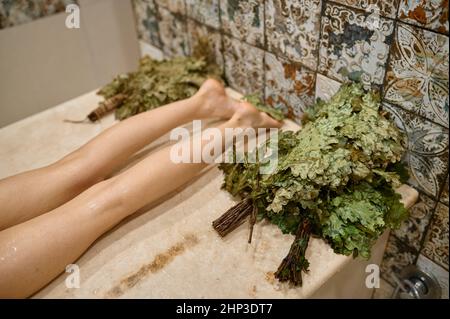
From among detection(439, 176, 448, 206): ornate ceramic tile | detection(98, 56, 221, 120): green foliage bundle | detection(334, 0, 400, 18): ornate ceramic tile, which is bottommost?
detection(439, 176, 448, 206): ornate ceramic tile

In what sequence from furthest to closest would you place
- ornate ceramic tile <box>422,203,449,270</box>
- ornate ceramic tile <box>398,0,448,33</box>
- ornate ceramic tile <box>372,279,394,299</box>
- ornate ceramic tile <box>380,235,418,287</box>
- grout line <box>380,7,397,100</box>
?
ornate ceramic tile <box>372,279,394,299</box>, ornate ceramic tile <box>380,235,418,287</box>, ornate ceramic tile <box>422,203,449,270</box>, grout line <box>380,7,397,100</box>, ornate ceramic tile <box>398,0,448,33</box>

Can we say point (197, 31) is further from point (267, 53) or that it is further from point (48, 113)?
point (48, 113)

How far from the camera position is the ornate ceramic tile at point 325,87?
48.7 inches

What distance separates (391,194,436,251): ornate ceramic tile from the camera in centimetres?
117

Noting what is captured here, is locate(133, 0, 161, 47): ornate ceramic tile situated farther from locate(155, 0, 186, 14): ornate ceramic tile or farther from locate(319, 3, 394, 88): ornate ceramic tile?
locate(319, 3, 394, 88): ornate ceramic tile

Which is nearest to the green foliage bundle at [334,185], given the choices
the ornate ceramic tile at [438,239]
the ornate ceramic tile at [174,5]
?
the ornate ceramic tile at [438,239]

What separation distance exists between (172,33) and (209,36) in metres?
0.22

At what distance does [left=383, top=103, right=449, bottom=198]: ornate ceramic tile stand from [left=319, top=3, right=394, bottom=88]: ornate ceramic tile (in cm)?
11

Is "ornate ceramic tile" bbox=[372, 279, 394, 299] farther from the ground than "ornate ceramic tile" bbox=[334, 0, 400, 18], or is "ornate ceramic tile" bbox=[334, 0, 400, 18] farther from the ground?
"ornate ceramic tile" bbox=[334, 0, 400, 18]

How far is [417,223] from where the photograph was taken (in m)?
1.22

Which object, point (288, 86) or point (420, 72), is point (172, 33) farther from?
point (420, 72)

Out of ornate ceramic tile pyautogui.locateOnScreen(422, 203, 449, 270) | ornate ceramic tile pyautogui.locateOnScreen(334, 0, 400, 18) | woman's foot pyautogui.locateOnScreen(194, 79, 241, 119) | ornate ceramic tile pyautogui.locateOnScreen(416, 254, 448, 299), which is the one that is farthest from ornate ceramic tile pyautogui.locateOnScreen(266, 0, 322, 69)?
ornate ceramic tile pyautogui.locateOnScreen(416, 254, 448, 299)

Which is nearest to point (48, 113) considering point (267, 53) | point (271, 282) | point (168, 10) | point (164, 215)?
point (168, 10)

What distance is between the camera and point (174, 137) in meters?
1.40
